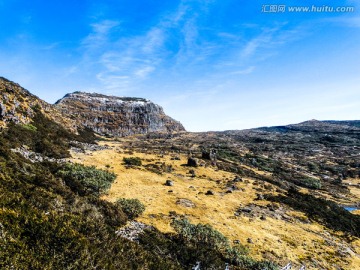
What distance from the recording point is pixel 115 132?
13938cm

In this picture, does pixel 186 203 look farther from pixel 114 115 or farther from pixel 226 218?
pixel 114 115

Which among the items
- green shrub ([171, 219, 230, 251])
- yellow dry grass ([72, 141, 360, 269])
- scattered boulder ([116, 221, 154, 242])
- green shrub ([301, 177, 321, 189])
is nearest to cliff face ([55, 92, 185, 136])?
green shrub ([301, 177, 321, 189])

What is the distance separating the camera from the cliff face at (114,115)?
138 m

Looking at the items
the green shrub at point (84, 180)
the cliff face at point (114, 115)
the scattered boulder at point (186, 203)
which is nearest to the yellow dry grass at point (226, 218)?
the scattered boulder at point (186, 203)

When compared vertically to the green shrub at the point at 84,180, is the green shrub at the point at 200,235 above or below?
below

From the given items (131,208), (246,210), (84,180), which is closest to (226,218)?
(246,210)

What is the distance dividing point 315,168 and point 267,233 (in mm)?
76459

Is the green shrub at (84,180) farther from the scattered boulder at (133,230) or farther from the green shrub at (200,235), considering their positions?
the green shrub at (200,235)

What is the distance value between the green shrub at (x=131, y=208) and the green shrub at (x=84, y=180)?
3.09m

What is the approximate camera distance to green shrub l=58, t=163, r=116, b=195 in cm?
2224

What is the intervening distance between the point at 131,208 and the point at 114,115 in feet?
451

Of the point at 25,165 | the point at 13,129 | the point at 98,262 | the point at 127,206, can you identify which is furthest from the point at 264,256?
the point at 13,129

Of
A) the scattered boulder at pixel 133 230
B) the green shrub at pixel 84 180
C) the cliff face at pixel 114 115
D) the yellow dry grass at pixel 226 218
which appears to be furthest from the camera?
the cliff face at pixel 114 115

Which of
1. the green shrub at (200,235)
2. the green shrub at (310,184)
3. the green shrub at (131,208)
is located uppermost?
the green shrub at (131,208)
